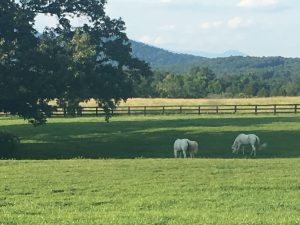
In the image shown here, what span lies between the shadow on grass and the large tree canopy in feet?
8.14

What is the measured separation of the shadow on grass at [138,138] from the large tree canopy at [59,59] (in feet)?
8.14

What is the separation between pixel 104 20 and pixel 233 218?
92.2 ft

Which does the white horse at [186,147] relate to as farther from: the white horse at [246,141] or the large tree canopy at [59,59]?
the large tree canopy at [59,59]

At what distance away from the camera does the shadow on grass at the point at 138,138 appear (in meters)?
32.3

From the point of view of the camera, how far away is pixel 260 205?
12.6 meters

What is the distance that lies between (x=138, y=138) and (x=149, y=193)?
979 inches

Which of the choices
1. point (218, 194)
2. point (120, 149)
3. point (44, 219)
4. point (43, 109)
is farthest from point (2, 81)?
point (44, 219)

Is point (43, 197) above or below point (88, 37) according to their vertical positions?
below

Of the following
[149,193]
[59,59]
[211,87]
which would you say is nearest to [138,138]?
[59,59]

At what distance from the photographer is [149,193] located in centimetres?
1435

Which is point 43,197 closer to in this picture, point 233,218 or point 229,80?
point 233,218

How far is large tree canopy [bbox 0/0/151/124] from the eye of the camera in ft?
106

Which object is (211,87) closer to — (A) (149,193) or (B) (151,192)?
(B) (151,192)

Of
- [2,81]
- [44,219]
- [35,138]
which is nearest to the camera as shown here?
[44,219]
